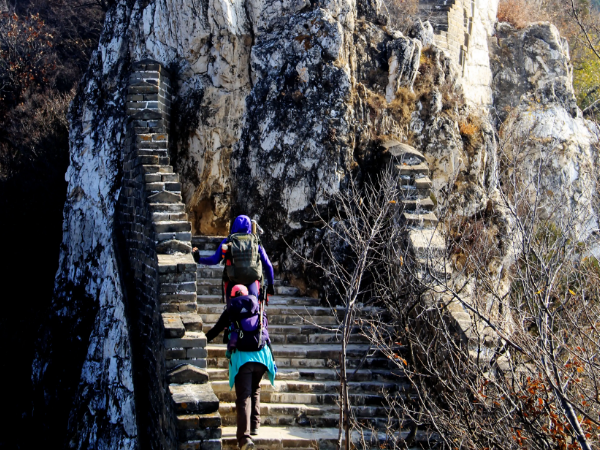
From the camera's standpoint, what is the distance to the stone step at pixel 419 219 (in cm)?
890

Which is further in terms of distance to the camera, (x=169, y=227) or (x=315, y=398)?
(x=169, y=227)

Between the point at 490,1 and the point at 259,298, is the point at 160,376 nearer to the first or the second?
the point at 259,298

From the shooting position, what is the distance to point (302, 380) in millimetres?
7516

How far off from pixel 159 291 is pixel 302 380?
6.45 feet

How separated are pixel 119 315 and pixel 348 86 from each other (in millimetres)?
4862

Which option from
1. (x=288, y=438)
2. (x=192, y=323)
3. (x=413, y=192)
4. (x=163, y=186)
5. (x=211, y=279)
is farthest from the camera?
(x=413, y=192)

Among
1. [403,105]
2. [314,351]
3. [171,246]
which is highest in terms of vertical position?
[403,105]

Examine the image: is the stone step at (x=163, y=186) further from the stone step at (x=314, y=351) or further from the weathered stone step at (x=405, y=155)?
the weathered stone step at (x=405, y=155)

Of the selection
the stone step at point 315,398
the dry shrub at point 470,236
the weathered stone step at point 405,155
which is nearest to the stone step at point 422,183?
the weathered stone step at point 405,155

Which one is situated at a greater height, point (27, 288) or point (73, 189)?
point (73, 189)

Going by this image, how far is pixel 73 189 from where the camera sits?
10305mm

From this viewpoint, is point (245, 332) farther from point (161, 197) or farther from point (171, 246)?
point (161, 197)

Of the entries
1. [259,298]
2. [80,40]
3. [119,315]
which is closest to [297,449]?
[259,298]

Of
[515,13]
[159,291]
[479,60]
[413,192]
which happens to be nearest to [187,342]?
[159,291]
